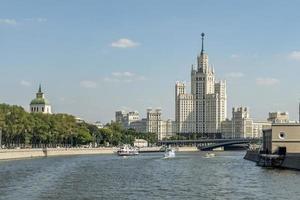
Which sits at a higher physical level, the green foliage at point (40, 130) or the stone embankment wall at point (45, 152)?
the green foliage at point (40, 130)

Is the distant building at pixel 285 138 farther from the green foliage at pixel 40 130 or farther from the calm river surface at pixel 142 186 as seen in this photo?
the green foliage at pixel 40 130

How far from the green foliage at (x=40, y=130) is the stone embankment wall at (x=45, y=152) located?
4.25 metres

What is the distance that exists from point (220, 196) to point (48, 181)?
1895 centimetres

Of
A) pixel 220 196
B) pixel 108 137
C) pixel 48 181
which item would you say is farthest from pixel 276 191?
pixel 108 137

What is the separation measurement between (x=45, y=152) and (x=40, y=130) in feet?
27.9

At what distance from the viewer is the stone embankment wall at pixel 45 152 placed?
10872 cm

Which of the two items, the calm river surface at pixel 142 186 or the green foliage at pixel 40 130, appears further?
the green foliage at pixel 40 130

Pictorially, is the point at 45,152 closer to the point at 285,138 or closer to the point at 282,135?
the point at 282,135

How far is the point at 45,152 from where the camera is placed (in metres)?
132

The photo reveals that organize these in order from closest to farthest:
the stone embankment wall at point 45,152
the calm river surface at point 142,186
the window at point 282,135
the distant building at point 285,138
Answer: the calm river surface at point 142,186 < the distant building at point 285,138 < the window at point 282,135 < the stone embankment wall at point 45,152

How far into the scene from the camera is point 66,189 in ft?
178

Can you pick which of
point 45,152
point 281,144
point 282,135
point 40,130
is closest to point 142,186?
point 281,144

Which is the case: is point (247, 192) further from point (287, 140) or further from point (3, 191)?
point (287, 140)

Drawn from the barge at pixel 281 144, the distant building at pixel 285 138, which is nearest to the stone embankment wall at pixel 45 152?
the barge at pixel 281 144
